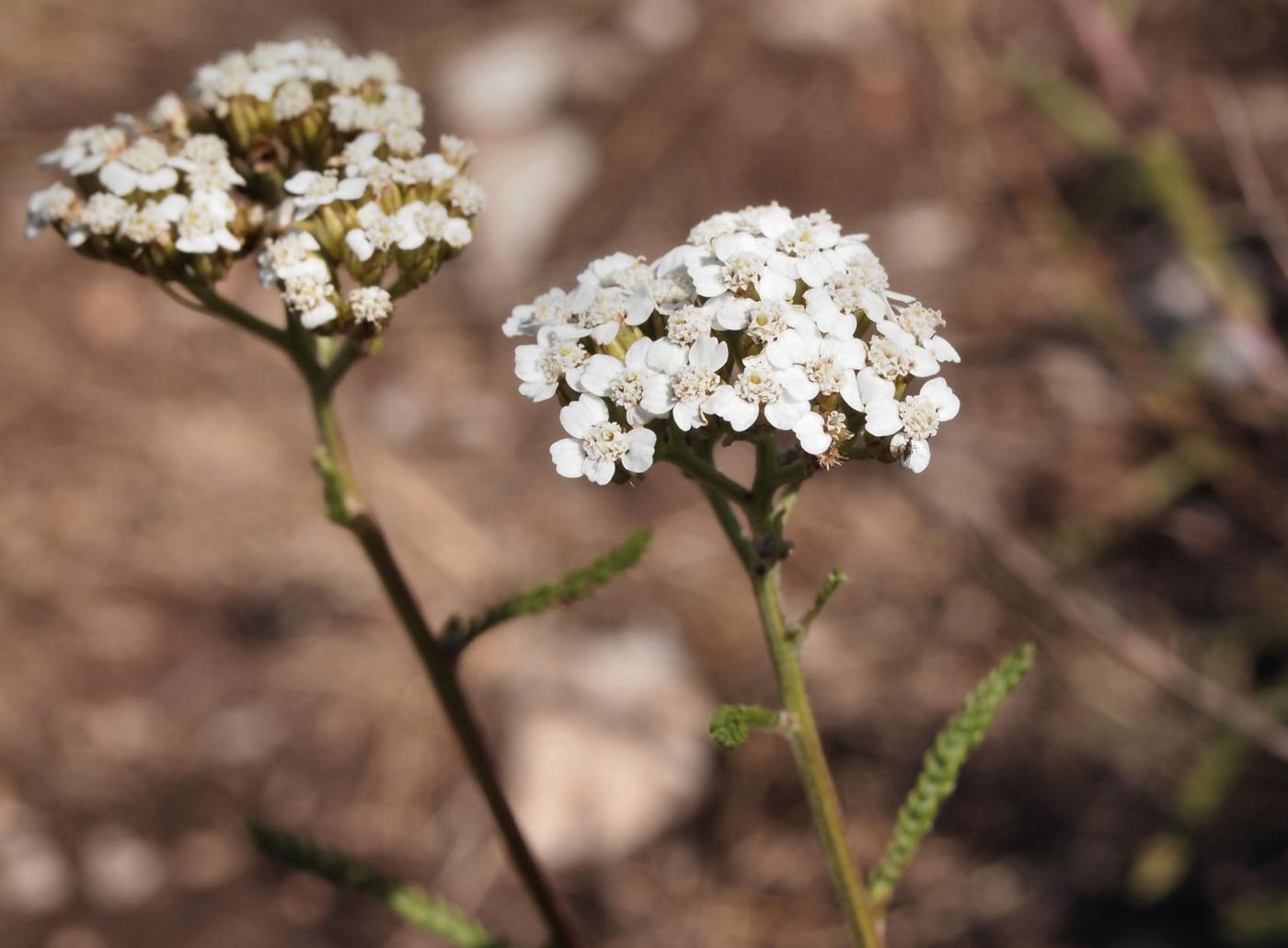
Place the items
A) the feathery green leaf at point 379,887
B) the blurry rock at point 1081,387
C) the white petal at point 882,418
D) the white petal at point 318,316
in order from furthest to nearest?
1. the blurry rock at point 1081,387
2. the feathery green leaf at point 379,887
3. the white petal at point 318,316
4. the white petal at point 882,418

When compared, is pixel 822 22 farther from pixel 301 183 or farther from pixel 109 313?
pixel 301 183

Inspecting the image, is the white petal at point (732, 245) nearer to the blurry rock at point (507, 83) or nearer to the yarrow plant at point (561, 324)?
the yarrow plant at point (561, 324)

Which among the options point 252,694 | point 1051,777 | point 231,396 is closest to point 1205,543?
point 1051,777

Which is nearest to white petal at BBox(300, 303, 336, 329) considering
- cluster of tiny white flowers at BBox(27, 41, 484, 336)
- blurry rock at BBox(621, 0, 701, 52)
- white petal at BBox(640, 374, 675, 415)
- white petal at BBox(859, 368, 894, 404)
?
cluster of tiny white flowers at BBox(27, 41, 484, 336)

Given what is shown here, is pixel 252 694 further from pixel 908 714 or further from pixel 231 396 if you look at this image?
pixel 908 714

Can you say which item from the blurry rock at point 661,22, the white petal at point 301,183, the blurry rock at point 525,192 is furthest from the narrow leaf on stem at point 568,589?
the blurry rock at point 661,22

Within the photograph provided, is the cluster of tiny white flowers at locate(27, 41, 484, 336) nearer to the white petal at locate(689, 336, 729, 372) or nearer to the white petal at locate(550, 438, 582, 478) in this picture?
the white petal at locate(550, 438, 582, 478)
